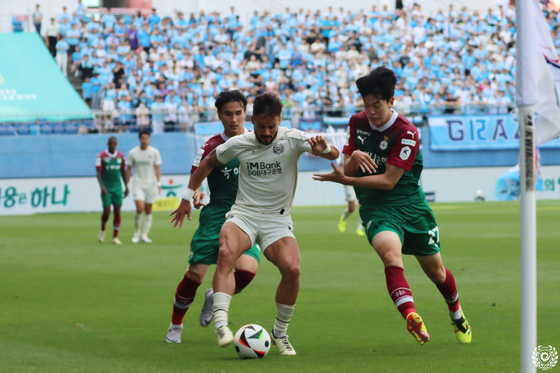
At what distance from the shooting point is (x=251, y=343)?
541 cm

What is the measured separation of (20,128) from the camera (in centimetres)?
2705

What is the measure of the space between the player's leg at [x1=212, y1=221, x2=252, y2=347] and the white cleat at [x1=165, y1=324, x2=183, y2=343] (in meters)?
0.84

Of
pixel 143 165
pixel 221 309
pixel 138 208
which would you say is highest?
pixel 221 309

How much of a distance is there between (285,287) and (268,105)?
1.37 m

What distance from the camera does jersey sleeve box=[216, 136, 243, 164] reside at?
5.82 metres

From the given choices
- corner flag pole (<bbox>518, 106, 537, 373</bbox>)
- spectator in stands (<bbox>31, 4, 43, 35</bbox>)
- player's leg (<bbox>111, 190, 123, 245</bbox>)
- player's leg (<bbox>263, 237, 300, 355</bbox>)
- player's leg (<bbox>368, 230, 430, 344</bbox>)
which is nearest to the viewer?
corner flag pole (<bbox>518, 106, 537, 373</bbox>)

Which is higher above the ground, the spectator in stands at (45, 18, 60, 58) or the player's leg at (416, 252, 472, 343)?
the spectator in stands at (45, 18, 60, 58)

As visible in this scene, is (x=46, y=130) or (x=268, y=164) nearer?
(x=268, y=164)

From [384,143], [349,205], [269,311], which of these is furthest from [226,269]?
[349,205]

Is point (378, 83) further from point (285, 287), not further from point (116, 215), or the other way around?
point (116, 215)

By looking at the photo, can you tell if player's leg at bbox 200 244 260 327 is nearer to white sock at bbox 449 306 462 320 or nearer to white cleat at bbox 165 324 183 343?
white cleat at bbox 165 324 183 343

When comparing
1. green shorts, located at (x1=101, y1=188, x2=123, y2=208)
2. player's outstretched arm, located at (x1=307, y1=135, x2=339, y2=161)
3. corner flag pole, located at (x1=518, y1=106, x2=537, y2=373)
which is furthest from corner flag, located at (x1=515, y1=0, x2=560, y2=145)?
green shorts, located at (x1=101, y1=188, x2=123, y2=208)

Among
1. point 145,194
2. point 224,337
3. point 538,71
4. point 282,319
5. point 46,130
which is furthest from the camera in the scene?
point 46,130

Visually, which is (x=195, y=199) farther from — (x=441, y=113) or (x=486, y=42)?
(x=486, y=42)
